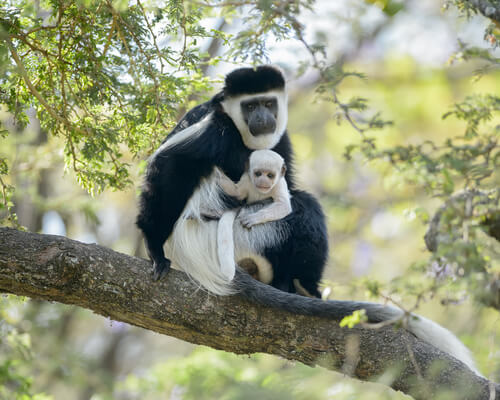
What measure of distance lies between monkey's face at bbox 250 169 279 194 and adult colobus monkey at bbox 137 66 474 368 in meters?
0.19

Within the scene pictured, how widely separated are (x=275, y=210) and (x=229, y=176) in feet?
1.13

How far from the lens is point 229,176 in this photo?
3.15m

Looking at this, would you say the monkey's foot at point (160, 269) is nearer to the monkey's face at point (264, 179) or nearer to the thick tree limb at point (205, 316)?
the thick tree limb at point (205, 316)

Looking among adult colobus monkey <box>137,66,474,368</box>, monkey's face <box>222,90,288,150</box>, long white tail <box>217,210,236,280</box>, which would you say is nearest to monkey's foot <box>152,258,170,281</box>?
adult colobus monkey <box>137,66,474,368</box>

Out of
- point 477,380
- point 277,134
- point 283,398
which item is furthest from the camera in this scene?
point 277,134

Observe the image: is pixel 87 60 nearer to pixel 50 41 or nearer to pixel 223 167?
pixel 50 41

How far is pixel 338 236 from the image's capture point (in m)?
9.69

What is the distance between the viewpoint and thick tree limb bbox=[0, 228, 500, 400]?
236cm

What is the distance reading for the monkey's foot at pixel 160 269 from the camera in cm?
254

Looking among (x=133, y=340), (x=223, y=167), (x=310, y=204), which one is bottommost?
(x=133, y=340)

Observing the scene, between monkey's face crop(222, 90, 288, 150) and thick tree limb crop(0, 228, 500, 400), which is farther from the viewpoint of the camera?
monkey's face crop(222, 90, 288, 150)

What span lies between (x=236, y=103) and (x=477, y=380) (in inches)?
74.8

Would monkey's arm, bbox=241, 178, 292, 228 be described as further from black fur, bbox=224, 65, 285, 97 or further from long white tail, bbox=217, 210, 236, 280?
black fur, bbox=224, 65, 285, 97

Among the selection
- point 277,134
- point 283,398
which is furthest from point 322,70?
point 283,398
